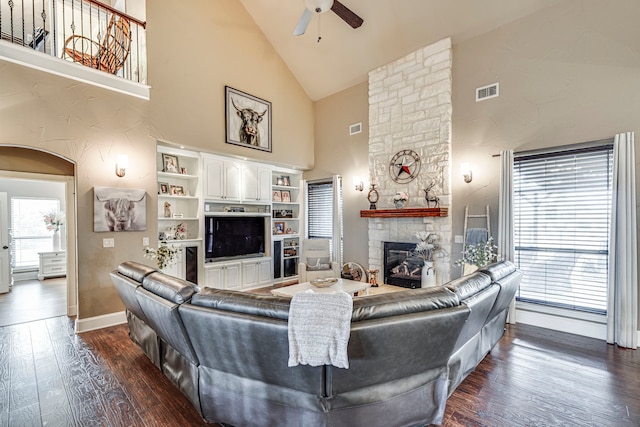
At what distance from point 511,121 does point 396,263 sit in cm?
285

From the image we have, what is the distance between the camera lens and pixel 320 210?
6887mm

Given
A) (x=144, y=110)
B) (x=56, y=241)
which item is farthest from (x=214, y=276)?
(x=56, y=241)

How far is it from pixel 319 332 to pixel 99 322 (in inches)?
153

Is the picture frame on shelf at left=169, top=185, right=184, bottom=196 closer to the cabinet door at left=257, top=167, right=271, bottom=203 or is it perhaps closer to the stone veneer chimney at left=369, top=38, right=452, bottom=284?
the cabinet door at left=257, top=167, right=271, bottom=203

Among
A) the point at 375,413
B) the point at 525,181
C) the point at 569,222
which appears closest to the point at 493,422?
the point at 375,413

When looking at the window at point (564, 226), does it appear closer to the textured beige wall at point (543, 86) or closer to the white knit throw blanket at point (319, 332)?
the textured beige wall at point (543, 86)

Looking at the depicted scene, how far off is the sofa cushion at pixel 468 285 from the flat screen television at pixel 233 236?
4432 millimetres

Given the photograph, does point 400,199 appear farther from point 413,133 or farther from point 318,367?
point 318,367

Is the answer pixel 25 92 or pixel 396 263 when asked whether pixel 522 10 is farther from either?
pixel 25 92

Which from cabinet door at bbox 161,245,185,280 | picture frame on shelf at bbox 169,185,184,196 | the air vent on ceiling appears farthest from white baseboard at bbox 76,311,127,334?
the air vent on ceiling

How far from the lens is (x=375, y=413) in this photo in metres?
1.86

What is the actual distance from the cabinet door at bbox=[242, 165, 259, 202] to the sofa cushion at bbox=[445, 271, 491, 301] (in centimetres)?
447

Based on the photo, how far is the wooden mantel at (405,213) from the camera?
4.81 m

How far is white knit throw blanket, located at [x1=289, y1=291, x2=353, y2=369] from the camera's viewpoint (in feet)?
5.31
